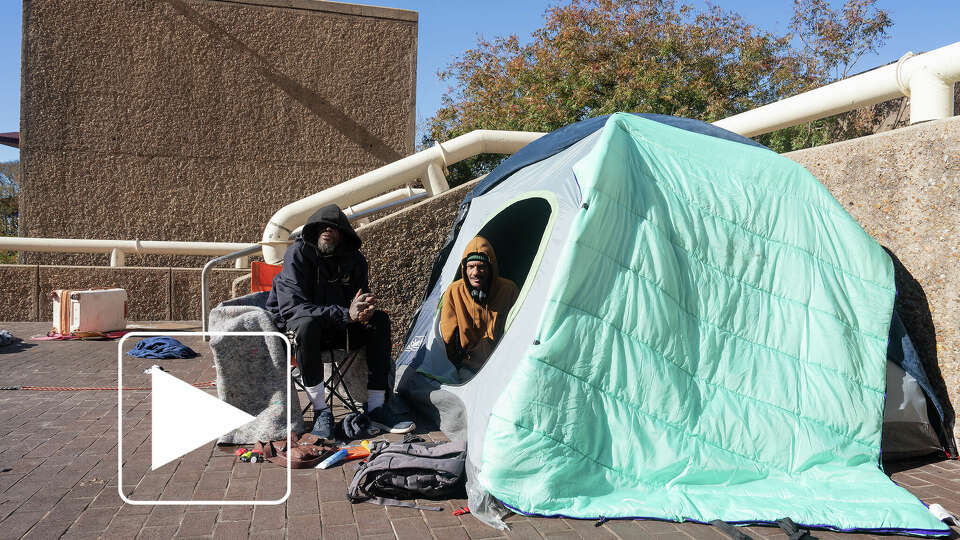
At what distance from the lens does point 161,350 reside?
677 centimetres

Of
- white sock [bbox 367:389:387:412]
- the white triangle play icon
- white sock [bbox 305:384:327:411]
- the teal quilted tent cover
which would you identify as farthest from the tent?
the white triangle play icon

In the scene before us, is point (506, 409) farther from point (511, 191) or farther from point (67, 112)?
point (67, 112)

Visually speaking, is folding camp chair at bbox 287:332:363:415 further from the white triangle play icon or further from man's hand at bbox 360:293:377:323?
the white triangle play icon

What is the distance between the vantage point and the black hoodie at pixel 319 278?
4238 millimetres

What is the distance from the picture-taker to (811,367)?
3426mm

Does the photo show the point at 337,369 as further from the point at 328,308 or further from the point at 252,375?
the point at 252,375

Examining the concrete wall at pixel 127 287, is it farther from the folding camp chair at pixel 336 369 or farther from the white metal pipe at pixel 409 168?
the folding camp chair at pixel 336 369

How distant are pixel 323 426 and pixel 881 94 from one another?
428cm

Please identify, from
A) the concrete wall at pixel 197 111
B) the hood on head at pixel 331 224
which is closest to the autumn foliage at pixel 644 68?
the concrete wall at pixel 197 111

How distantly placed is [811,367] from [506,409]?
1.62 meters

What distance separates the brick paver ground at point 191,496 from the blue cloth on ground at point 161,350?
7.05ft

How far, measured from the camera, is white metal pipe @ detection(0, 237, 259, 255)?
9609 millimetres

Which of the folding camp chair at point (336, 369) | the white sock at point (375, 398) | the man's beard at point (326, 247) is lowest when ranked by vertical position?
the white sock at point (375, 398)

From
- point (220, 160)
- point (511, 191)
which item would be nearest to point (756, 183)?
point (511, 191)
